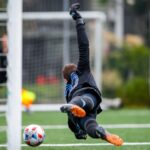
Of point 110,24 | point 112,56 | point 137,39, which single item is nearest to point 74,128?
point 112,56

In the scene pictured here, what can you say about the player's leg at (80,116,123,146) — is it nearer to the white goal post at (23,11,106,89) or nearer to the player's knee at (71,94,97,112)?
the player's knee at (71,94,97,112)

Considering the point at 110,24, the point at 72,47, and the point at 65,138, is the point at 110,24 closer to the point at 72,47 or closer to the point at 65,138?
the point at 72,47

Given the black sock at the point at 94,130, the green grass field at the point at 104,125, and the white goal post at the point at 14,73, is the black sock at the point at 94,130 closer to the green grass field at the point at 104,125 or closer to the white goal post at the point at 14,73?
the green grass field at the point at 104,125

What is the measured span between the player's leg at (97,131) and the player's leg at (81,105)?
136 millimetres

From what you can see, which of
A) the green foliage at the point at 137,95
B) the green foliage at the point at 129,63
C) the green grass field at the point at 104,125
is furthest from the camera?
the green foliage at the point at 129,63

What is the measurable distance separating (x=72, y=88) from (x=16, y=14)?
1.41 m

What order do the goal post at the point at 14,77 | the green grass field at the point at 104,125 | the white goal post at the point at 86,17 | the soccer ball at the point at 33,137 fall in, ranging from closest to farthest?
the goal post at the point at 14,77
the soccer ball at the point at 33,137
the green grass field at the point at 104,125
the white goal post at the point at 86,17

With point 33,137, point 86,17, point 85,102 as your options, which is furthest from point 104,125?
point 86,17

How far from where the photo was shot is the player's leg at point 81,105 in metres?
8.66

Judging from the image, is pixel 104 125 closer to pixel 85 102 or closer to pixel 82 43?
pixel 82 43

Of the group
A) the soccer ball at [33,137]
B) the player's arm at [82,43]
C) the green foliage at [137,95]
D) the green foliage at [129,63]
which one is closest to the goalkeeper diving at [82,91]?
the player's arm at [82,43]

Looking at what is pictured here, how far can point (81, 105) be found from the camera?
896 centimetres

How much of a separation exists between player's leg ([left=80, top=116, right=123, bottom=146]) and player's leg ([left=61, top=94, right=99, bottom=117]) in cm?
14

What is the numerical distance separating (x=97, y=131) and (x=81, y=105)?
392 mm
